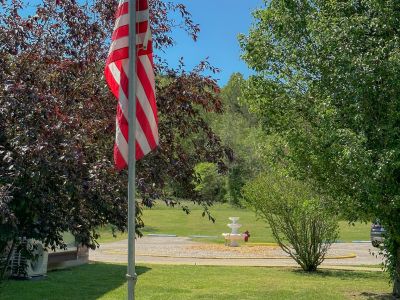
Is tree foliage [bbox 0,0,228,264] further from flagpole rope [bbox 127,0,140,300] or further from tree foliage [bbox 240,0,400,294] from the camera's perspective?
tree foliage [bbox 240,0,400,294]

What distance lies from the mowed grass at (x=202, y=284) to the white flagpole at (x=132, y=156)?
682 cm

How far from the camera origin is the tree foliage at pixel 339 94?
938 cm

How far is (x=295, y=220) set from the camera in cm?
1638

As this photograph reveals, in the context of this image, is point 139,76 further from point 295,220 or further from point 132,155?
point 295,220

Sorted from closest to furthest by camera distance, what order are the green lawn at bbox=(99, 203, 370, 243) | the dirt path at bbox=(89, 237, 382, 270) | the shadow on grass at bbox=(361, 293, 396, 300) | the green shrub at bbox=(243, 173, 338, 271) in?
the shadow on grass at bbox=(361, 293, 396, 300) < the green shrub at bbox=(243, 173, 338, 271) < the dirt path at bbox=(89, 237, 382, 270) < the green lawn at bbox=(99, 203, 370, 243)

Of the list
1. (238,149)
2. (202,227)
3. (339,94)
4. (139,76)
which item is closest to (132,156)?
(139,76)

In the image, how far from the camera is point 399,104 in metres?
9.59

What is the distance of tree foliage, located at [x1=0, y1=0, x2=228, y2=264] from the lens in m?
4.60

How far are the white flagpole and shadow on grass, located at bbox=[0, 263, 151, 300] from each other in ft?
20.0

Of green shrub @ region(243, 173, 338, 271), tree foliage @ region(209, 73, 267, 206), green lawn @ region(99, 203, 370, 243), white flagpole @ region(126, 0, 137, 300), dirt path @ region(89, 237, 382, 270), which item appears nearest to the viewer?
white flagpole @ region(126, 0, 137, 300)

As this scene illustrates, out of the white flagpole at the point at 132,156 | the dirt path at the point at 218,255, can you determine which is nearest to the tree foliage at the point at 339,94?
the white flagpole at the point at 132,156

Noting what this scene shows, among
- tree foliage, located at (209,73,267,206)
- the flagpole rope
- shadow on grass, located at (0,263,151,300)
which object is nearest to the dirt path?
shadow on grass, located at (0,263,151,300)

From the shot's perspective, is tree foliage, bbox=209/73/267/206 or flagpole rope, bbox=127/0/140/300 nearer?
flagpole rope, bbox=127/0/140/300

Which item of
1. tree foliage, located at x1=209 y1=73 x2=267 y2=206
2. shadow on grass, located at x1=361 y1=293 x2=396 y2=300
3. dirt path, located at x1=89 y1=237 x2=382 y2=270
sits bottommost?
shadow on grass, located at x1=361 y1=293 x2=396 y2=300
